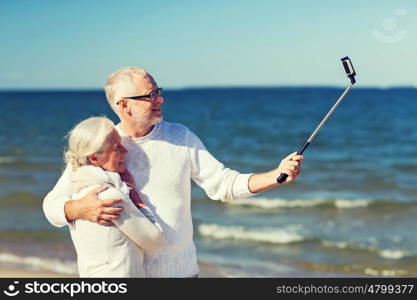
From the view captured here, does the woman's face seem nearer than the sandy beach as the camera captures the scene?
Yes

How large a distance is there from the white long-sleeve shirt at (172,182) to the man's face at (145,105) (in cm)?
14

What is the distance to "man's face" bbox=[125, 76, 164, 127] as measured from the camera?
3.32 metres

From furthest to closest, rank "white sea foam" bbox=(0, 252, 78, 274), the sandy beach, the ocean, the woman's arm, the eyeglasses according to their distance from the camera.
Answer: the ocean < "white sea foam" bbox=(0, 252, 78, 274) < the sandy beach < the eyeglasses < the woman's arm

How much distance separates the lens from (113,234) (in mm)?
3123

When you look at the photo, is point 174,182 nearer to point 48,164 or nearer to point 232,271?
point 232,271

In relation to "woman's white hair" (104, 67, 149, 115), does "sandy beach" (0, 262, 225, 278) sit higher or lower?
higher

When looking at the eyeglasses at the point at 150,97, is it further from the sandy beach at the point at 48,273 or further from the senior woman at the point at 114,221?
the sandy beach at the point at 48,273

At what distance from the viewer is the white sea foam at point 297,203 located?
12.4 meters

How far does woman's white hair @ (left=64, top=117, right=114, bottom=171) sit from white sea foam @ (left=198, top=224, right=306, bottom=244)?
23.1 ft

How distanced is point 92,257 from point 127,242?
17 cm

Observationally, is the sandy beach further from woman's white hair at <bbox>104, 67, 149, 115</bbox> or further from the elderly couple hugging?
woman's white hair at <bbox>104, 67, 149, 115</bbox>

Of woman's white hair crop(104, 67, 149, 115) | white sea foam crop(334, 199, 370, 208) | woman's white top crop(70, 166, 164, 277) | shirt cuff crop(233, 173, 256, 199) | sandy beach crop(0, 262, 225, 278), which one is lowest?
woman's white top crop(70, 166, 164, 277)

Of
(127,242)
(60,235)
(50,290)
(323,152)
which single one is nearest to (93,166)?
(127,242)

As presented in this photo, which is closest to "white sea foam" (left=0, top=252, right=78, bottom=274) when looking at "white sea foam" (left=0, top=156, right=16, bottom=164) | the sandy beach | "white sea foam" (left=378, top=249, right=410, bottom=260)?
the sandy beach
